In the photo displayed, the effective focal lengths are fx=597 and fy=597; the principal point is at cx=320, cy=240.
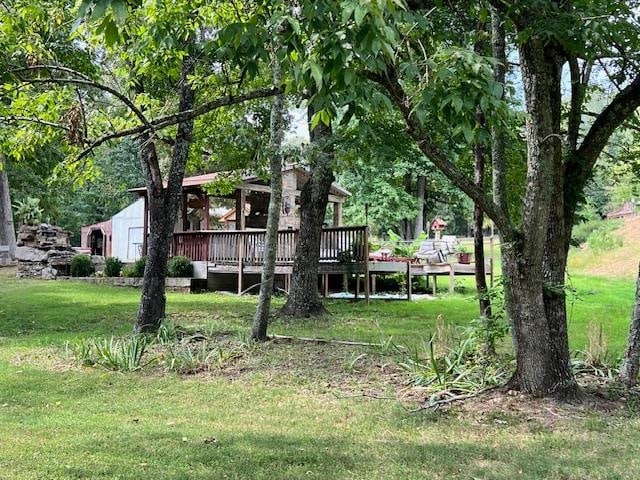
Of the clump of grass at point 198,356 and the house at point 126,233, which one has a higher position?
the house at point 126,233

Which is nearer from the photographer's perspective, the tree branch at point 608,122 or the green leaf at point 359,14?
the green leaf at point 359,14

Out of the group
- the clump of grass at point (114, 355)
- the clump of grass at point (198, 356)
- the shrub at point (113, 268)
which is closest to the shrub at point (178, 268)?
the shrub at point (113, 268)

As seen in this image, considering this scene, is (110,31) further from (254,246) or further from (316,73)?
(254,246)

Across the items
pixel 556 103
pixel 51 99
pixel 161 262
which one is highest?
pixel 51 99

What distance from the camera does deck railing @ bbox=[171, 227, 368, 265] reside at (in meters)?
13.7

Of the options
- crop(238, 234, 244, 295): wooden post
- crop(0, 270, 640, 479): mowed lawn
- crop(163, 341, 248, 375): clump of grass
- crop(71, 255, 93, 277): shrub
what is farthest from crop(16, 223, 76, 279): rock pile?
crop(163, 341, 248, 375): clump of grass

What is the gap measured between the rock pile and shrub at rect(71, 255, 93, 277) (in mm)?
738

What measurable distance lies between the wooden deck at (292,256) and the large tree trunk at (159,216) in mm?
5870

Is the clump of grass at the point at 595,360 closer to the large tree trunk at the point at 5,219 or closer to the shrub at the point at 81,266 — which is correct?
A: the shrub at the point at 81,266

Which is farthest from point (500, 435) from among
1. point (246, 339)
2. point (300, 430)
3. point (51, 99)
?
point (51, 99)

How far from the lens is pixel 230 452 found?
3527mm

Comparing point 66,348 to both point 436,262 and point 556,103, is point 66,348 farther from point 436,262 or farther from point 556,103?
point 436,262

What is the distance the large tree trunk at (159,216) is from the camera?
802cm

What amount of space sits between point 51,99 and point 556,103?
5285mm
